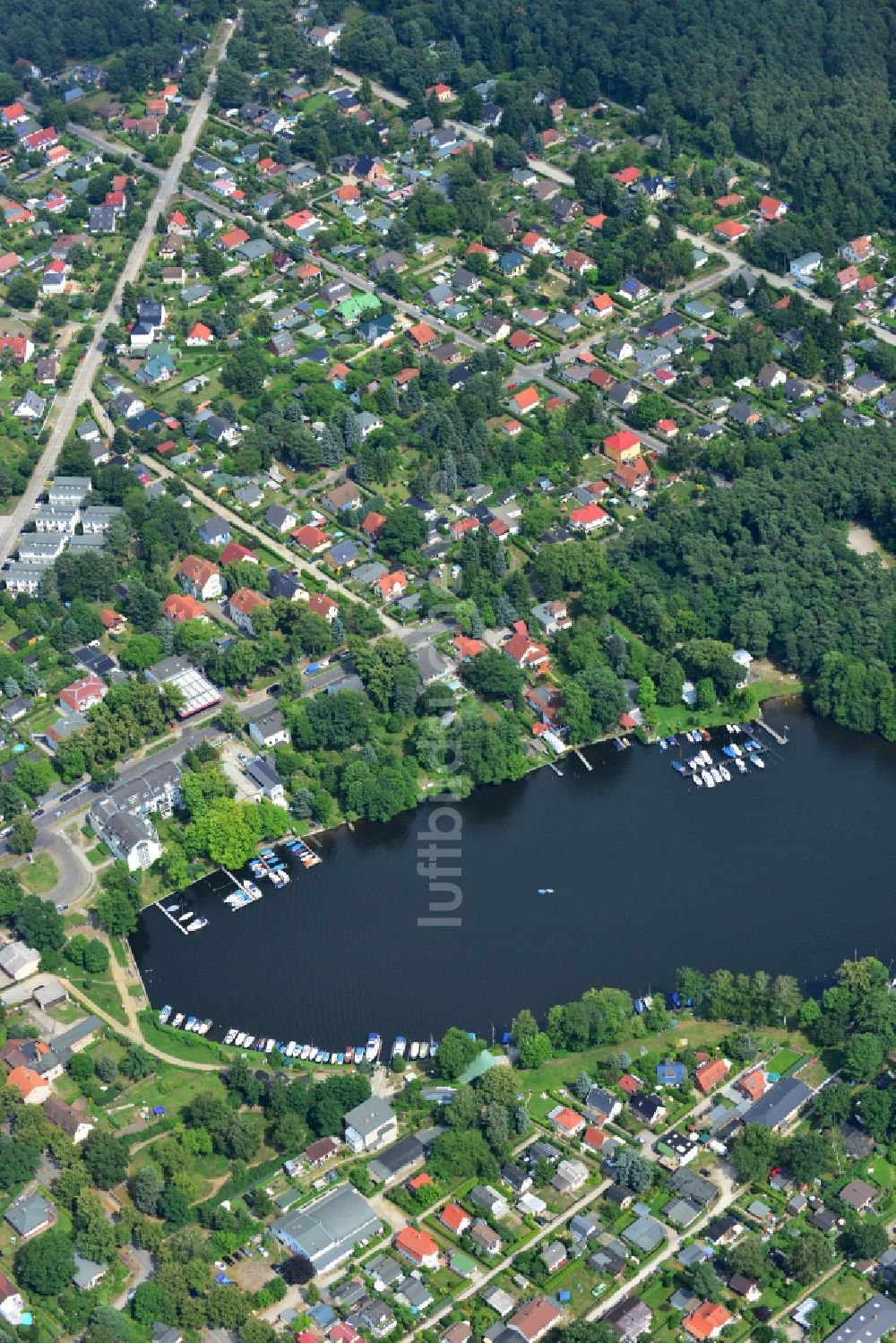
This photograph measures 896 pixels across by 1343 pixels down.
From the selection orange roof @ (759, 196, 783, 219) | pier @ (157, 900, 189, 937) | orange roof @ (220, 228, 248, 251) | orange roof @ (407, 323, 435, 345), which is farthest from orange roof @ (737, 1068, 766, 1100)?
orange roof @ (220, 228, 248, 251)

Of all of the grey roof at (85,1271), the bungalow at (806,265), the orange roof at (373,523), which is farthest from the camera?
the bungalow at (806,265)

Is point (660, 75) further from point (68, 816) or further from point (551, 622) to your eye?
point (68, 816)

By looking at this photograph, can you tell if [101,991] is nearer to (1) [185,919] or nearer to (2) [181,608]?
(1) [185,919]

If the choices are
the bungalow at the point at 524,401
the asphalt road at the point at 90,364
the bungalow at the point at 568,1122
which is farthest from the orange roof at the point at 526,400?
the bungalow at the point at 568,1122

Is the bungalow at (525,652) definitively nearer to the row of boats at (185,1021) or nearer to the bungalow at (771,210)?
the row of boats at (185,1021)

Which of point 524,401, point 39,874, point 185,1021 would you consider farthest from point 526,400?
point 185,1021

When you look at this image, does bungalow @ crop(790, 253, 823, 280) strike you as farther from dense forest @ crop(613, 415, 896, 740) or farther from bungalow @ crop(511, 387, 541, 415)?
bungalow @ crop(511, 387, 541, 415)
